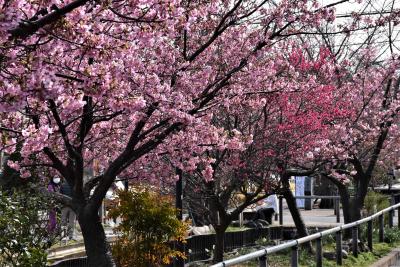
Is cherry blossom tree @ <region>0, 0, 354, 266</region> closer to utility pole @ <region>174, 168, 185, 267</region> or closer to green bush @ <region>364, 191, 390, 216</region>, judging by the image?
utility pole @ <region>174, 168, 185, 267</region>

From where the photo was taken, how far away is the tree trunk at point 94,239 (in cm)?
856

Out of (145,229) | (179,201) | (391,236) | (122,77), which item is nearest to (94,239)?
(145,229)

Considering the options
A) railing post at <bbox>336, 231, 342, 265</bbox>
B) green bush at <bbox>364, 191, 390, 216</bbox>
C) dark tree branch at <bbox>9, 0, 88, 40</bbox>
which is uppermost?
dark tree branch at <bbox>9, 0, 88, 40</bbox>

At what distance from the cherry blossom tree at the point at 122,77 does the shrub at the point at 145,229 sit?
0.70 metres

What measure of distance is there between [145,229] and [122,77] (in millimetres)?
3050

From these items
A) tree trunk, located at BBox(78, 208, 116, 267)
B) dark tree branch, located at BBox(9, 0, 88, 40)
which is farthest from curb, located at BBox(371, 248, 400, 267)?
dark tree branch, located at BBox(9, 0, 88, 40)

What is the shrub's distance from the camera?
949 centimetres

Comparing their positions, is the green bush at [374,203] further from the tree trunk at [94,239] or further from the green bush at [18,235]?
the green bush at [18,235]

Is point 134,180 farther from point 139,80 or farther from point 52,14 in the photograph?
point 52,14

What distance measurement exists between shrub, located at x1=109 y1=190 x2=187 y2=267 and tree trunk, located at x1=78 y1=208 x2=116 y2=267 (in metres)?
0.86

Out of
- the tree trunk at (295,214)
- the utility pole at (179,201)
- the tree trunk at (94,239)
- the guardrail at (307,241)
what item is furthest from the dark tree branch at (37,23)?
the tree trunk at (295,214)

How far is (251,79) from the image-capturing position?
9.41 meters

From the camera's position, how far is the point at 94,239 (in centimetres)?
867

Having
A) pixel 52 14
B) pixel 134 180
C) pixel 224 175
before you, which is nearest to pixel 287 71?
pixel 224 175
